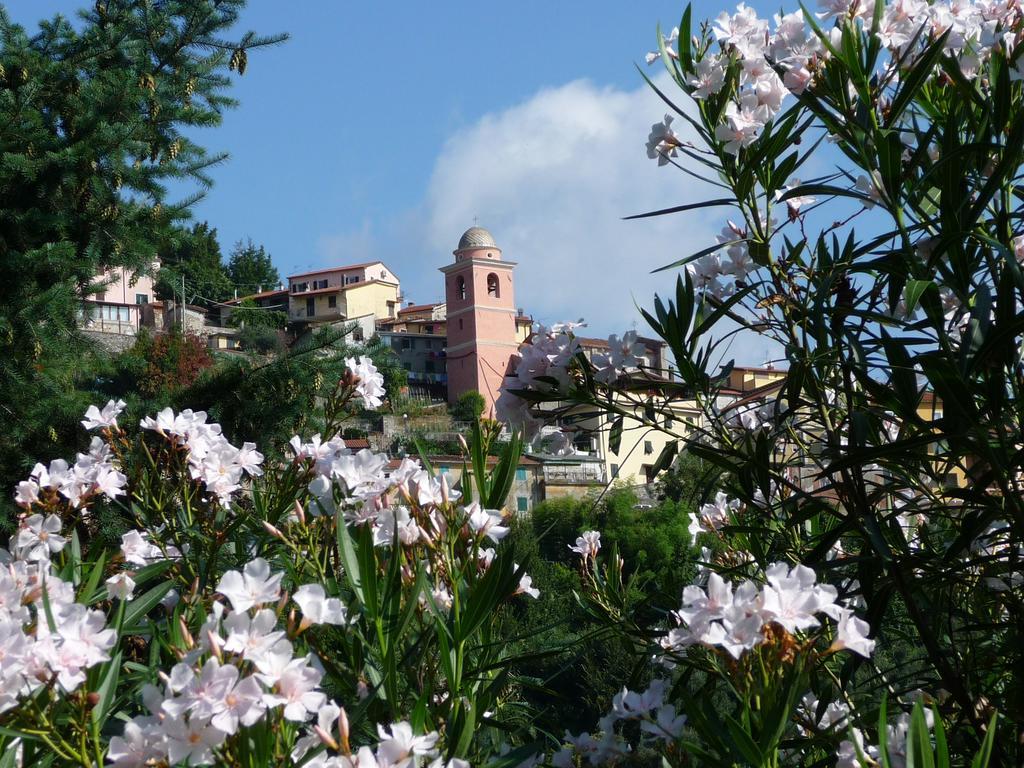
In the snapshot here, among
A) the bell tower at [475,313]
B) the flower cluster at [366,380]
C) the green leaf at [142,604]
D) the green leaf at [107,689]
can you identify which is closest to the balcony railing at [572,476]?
the bell tower at [475,313]

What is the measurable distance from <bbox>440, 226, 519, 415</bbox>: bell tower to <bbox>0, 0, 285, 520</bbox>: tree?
35.4 meters

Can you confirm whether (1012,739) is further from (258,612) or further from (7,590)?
(7,590)

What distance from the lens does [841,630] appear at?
0.94m

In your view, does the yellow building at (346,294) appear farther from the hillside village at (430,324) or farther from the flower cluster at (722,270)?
the flower cluster at (722,270)

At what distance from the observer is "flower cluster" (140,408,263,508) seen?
1612 millimetres

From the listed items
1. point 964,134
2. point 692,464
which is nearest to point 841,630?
point 964,134

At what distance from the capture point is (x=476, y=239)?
4659 cm

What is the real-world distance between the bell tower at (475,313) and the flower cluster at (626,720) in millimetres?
39414

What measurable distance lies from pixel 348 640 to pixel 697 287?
0.85 m

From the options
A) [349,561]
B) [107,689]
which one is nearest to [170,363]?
[349,561]

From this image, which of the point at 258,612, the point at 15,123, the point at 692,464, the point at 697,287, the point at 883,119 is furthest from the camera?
the point at 692,464

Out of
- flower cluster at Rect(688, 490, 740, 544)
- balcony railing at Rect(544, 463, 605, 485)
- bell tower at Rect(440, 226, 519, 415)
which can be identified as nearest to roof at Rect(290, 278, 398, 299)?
bell tower at Rect(440, 226, 519, 415)

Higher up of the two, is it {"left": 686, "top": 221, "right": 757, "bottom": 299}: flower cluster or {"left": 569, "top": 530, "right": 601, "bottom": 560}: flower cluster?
{"left": 686, "top": 221, "right": 757, "bottom": 299}: flower cluster

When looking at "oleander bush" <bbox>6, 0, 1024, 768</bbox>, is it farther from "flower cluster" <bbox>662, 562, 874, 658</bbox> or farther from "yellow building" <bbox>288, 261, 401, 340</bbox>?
"yellow building" <bbox>288, 261, 401, 340</bbox>
